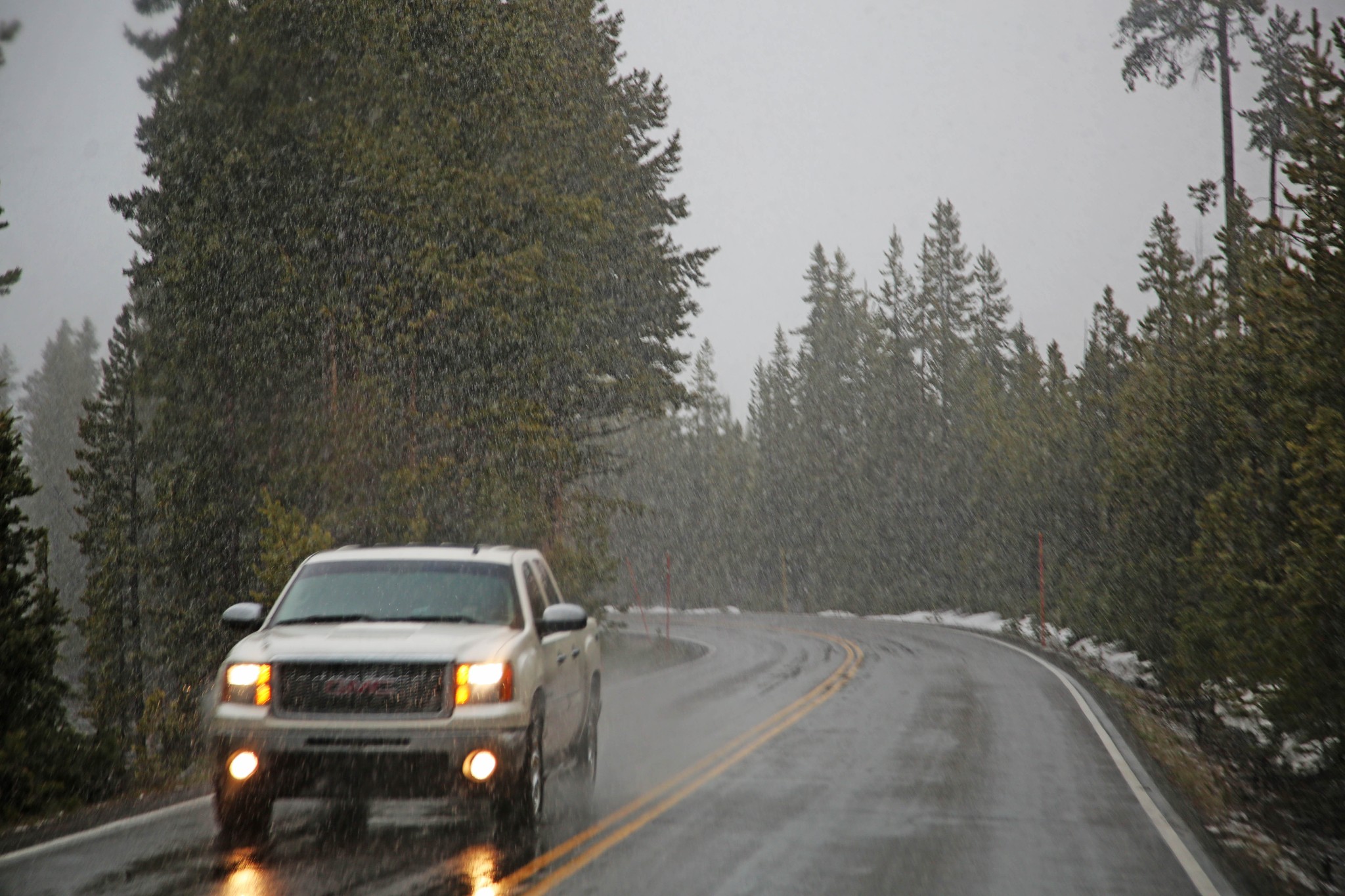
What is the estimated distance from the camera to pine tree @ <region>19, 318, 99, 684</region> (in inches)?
3012

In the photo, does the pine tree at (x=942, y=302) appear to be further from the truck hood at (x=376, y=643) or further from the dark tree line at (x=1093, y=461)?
the truck hood at (x=376, y=643)

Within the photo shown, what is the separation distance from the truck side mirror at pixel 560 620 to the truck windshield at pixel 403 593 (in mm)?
182

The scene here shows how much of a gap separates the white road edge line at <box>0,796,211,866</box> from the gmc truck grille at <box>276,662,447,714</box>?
1.74m

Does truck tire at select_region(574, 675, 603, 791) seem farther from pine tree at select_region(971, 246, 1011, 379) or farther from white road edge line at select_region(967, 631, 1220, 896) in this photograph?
pine tree at select_region(971, 246, 1011, 379)

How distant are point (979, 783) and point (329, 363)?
1513 cm

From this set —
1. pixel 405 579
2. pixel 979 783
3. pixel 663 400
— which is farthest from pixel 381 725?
pixel 663 400

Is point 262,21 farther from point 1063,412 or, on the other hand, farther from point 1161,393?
point 1063,412

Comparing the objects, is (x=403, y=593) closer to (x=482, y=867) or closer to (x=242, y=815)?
(x=242, y=815)

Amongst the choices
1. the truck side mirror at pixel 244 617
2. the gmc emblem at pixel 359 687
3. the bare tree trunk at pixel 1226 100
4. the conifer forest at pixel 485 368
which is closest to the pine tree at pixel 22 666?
the conifer forest at pixel 485 368

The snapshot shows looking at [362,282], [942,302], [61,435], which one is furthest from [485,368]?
[61,435]

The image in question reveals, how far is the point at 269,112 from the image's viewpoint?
24172mm

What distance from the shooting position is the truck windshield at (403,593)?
30.7ft

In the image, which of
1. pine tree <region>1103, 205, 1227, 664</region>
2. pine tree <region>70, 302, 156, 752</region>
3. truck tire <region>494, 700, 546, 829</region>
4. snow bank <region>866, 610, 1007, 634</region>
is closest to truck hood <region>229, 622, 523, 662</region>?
truck tire <region>494, 700, 546, 829</region>

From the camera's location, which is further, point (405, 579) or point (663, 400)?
point (663, 400)
